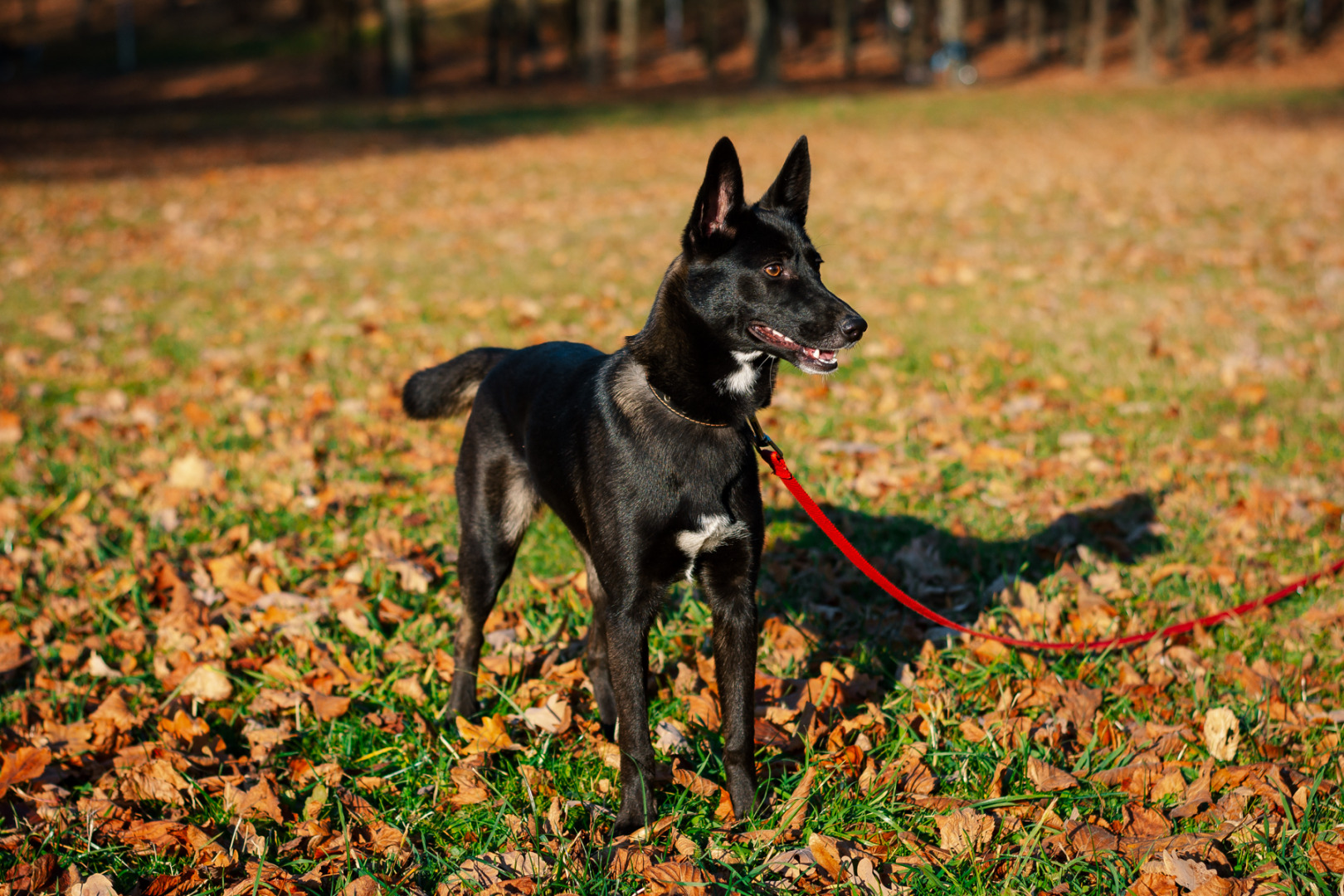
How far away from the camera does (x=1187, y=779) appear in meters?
3.21

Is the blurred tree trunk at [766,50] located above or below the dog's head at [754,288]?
above

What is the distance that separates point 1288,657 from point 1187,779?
1.08 m

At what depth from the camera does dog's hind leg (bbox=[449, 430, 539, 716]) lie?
11.8 feet

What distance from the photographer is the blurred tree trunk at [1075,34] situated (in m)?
43.2

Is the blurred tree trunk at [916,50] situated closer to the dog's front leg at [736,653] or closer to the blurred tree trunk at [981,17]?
the blurred tree trunk at [981,17]

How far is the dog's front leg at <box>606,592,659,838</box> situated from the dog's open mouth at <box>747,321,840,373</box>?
845 millimetres

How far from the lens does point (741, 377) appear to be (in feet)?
10.0

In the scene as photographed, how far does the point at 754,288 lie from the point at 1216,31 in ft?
176

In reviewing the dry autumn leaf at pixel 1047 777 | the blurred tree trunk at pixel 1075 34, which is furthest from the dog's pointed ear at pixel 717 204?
the blurred tree trunk at pixel 1075 34

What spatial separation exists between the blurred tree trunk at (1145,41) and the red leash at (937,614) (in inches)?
1545

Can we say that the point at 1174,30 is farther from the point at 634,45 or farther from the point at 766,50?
the point at 634,45

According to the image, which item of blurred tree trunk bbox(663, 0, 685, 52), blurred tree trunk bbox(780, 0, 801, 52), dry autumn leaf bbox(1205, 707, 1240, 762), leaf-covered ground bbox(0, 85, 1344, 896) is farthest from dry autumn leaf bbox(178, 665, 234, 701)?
blurred tree trunk bbox(663, 0, 685, 52)

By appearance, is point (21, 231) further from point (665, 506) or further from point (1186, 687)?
point (1186, 687)

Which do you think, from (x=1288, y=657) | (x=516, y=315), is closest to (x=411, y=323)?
(x=516, y=315)
